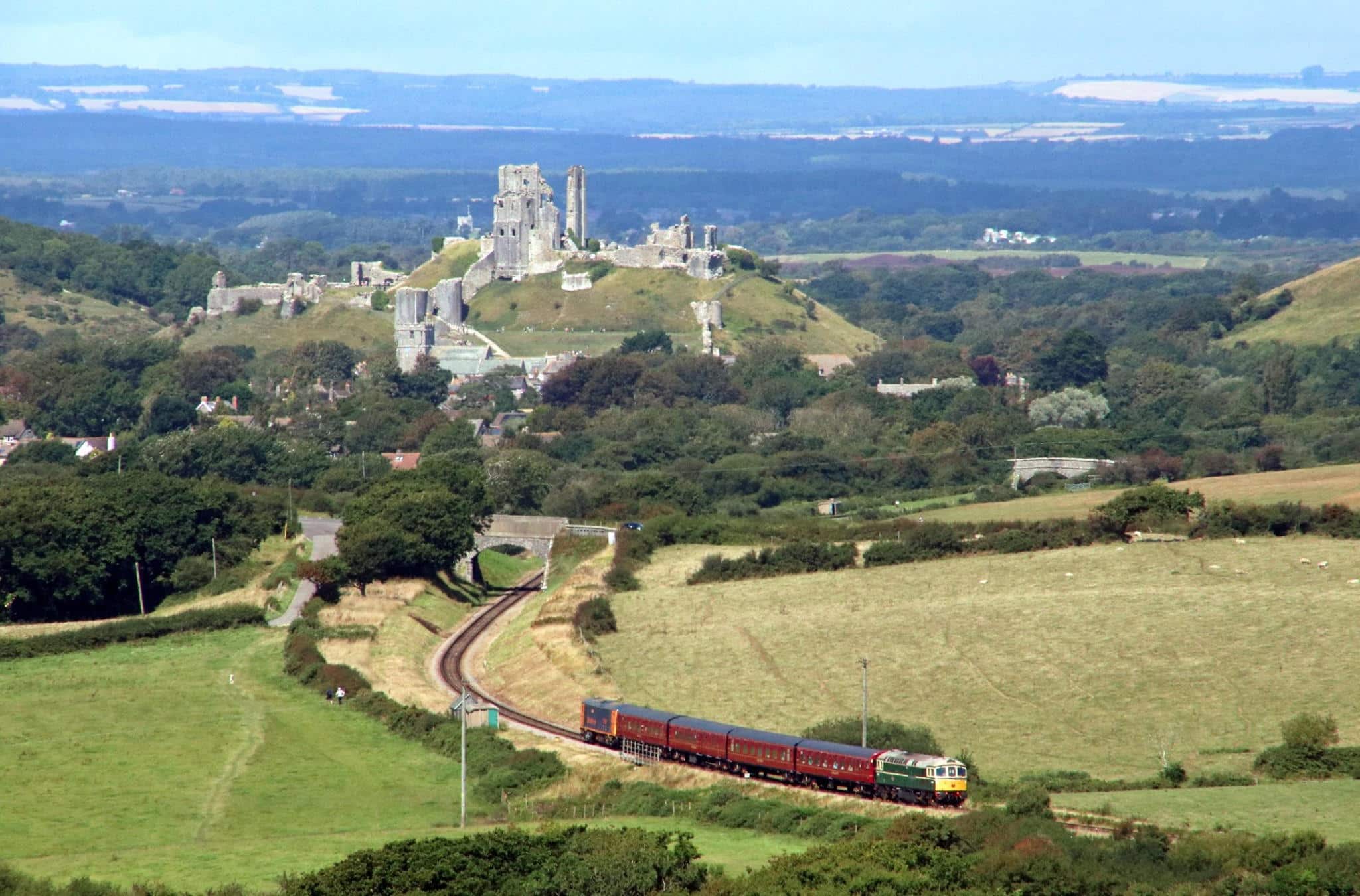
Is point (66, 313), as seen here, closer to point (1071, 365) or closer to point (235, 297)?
point (235, 297)

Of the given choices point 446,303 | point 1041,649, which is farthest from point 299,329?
point 1041,649

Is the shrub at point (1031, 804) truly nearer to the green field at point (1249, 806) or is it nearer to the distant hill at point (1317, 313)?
the green field at point (1249, 806)

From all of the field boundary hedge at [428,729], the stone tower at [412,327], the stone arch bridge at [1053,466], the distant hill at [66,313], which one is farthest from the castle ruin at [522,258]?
the field boundary hedge at [428,729]

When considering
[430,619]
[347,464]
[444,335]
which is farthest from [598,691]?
[444,335]

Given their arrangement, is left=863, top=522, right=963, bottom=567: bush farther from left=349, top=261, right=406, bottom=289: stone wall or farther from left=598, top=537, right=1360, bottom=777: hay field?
left=349, top=261, right=406, bottom=289: stone wall

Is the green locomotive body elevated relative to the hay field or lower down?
elevated

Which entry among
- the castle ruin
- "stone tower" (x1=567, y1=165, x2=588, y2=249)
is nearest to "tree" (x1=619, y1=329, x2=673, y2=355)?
the castle ruin
